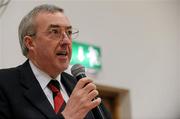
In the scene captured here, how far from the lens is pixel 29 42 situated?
2080 millimetres

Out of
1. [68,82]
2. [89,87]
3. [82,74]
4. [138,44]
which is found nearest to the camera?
Result: [89,87]

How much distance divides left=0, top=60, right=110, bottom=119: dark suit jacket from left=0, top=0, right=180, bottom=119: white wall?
2209 millimetres

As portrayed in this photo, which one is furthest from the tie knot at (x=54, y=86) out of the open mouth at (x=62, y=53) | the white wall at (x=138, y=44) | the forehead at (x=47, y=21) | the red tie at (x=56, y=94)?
the white wall at (x=138, y=44)

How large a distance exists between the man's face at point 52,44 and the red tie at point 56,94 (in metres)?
0.05

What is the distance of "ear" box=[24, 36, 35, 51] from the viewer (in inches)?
81.7

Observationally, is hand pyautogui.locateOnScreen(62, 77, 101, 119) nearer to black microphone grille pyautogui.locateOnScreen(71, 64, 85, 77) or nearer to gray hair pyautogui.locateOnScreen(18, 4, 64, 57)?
black microphone grille pyautogui.locateOnScreen(71, 64, 85, 77)

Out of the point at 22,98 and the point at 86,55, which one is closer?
the point at 22,98

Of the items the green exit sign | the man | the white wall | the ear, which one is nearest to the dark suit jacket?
the man

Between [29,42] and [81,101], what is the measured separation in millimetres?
486

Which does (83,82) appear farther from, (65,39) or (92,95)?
(65,39)

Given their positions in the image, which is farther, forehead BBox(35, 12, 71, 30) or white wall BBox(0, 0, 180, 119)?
white wall BBox(0, 0, 180, 119)

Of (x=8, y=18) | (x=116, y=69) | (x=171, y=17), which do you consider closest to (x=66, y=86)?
(x=8, y=18)

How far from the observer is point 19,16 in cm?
402

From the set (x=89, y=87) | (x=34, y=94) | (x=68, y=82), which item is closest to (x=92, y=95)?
(x=89, y=87)
